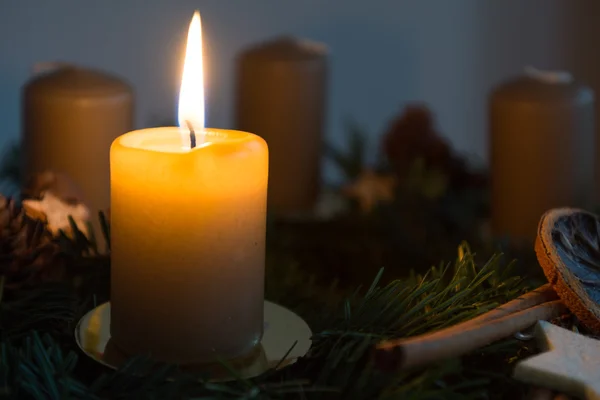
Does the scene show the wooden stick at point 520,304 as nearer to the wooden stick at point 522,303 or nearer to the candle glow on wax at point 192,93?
the wooden stick at point 522,303

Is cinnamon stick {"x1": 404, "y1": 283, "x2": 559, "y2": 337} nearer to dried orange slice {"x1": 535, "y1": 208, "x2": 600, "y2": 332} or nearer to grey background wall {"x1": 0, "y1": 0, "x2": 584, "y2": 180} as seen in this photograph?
dried orange slice {"x1": 535, "y1": 208, "x2": 600, "y2": 332}

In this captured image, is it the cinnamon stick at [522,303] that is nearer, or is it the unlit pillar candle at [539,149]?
the cinnamon stick at [522,303]

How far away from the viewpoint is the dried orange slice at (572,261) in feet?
1.14

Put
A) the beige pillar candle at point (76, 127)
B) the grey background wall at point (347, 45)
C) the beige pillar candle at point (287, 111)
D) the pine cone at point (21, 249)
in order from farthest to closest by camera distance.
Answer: the grey background wall at point (347, 45), the beige pillar candle at point (287, 111), the beige pillar candle at point (76, 127), the pine cone at point (21, 249)

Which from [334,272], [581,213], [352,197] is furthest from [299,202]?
[581,213]

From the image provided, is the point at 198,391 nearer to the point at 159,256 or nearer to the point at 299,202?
the point at 159,256

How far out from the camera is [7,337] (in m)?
0.36

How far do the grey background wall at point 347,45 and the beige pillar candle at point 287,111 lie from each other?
28 cm

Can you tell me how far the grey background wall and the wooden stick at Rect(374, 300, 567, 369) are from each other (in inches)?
28.8

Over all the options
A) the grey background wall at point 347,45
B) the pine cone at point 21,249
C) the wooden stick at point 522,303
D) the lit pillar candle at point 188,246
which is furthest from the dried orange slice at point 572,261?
the grey background wall at point 347,45

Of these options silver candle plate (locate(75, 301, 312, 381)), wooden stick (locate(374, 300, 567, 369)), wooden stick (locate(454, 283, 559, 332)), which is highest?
wooden stick (locate(374, 300, 567, 369))

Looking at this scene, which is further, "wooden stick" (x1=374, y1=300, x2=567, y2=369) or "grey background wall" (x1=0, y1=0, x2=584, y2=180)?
"grey background wall" (x1=0, y1=0, x2=584, y2=180)

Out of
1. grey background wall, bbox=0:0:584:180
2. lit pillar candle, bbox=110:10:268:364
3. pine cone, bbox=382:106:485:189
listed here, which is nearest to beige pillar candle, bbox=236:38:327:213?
pine cone, bbox=382:106:485:189

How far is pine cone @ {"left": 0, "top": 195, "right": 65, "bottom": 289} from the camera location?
1.26 ft
